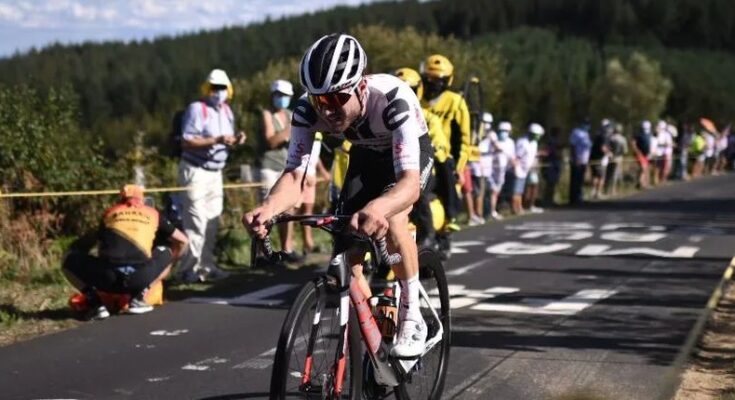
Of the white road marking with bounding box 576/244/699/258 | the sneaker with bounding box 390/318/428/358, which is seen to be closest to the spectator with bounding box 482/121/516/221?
the white road marking with bounding box 576/244/699/258

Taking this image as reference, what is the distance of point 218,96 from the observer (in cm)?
1151

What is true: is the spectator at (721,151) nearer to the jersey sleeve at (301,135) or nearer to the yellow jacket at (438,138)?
the yellow jacket at (438,138)

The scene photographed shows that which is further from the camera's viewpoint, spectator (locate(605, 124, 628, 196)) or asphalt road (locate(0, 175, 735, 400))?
spectator (locate(605, 124, 628, 196))

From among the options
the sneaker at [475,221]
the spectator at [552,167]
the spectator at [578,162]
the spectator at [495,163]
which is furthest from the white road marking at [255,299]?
the spectator at [578,162]

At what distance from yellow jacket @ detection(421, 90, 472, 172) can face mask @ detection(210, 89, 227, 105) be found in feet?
7.16

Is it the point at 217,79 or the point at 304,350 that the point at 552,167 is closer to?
the point at 217,79

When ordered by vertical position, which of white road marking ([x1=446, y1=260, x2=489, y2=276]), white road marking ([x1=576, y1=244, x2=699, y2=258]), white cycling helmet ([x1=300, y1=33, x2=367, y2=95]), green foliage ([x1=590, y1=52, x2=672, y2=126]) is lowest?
white road marking ([x1=576, y1=244, x2=699, y2=258])

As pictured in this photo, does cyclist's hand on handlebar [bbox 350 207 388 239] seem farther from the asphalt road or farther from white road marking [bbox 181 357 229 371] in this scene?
white road marking [bbox 181 357 229 371]

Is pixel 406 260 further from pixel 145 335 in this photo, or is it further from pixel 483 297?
pixel 483 297

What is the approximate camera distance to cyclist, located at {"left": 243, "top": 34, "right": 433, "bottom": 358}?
5012 millimetres

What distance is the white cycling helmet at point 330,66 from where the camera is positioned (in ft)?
16.4

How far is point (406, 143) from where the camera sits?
532 cm

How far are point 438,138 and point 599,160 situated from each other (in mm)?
15522

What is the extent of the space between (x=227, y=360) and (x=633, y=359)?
9.25 ft
